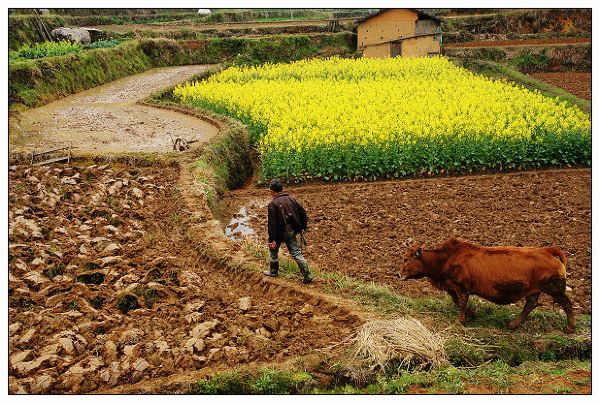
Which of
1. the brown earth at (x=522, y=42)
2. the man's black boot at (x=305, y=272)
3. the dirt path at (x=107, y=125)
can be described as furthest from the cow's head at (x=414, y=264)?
the brown earth at (x=522, y=42)

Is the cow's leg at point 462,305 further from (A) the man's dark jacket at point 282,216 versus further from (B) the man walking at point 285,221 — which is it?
(A) the man's dark jacket at point 282,216

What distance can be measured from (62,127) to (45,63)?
5.66m

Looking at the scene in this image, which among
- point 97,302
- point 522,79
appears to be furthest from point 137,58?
point 97,302

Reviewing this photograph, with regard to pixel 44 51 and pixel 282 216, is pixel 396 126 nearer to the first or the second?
pixel 282 216

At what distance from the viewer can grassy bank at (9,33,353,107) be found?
19109 mm

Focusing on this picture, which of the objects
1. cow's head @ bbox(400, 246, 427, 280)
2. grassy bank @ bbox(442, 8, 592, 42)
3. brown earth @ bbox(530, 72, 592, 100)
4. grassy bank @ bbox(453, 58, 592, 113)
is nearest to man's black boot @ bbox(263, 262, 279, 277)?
cow's head @ bbox(400, 246, 427, 280)

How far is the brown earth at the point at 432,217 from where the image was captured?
9008 millimetres

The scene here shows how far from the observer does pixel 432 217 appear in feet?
35.5

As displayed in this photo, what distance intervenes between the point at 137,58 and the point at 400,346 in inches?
988

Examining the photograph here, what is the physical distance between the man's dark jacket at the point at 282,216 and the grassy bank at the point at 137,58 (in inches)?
504

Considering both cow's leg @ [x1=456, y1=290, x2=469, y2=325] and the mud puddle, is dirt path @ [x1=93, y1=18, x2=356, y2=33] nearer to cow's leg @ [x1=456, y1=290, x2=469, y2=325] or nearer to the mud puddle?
the mud puddle

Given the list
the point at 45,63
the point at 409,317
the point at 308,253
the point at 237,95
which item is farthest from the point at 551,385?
the point at 45,63

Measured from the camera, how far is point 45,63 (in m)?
20.1

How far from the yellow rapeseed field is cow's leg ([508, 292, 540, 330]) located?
6789 millimetres
